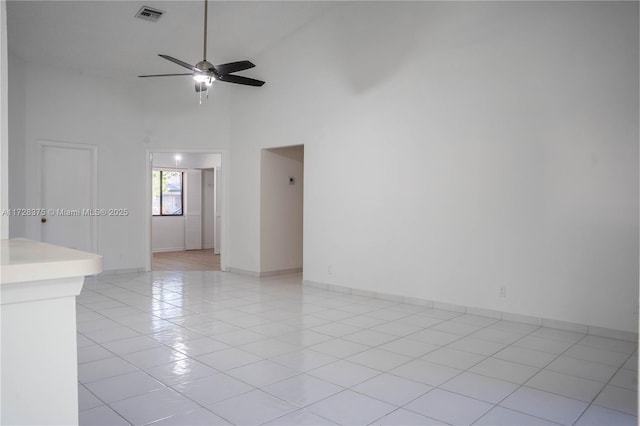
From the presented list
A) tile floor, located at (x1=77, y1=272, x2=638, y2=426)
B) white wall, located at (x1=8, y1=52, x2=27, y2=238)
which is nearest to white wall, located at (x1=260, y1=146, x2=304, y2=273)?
tile floor, located at (x1=77, y1=272, x2=638, y2=426)

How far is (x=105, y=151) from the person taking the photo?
729cm

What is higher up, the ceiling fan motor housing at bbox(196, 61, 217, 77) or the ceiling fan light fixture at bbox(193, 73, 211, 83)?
the ceiling fan motor housing at bbox(196, 61, 217, 77)

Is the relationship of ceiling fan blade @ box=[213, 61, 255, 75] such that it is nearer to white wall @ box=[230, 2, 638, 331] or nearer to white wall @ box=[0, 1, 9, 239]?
white wall @ box=[230, 2, 638, 331]

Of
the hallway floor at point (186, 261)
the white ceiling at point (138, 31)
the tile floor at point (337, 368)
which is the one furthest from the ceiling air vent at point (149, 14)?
the hallway floor at point (186, 261)

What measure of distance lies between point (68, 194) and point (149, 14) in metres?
3.23

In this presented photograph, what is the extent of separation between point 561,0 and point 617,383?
341 centimetres

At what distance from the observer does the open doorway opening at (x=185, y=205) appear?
1055cm

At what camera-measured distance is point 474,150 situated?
4.82m

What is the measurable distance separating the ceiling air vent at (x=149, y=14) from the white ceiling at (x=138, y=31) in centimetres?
7

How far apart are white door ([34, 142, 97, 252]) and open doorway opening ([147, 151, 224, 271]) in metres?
3.12

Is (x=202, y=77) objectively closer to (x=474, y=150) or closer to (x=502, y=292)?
(x=474, y=150)

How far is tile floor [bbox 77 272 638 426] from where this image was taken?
2.52 m

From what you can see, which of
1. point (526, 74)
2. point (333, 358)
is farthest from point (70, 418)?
point (526, 74)

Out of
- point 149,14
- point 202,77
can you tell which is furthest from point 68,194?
point 202,77
